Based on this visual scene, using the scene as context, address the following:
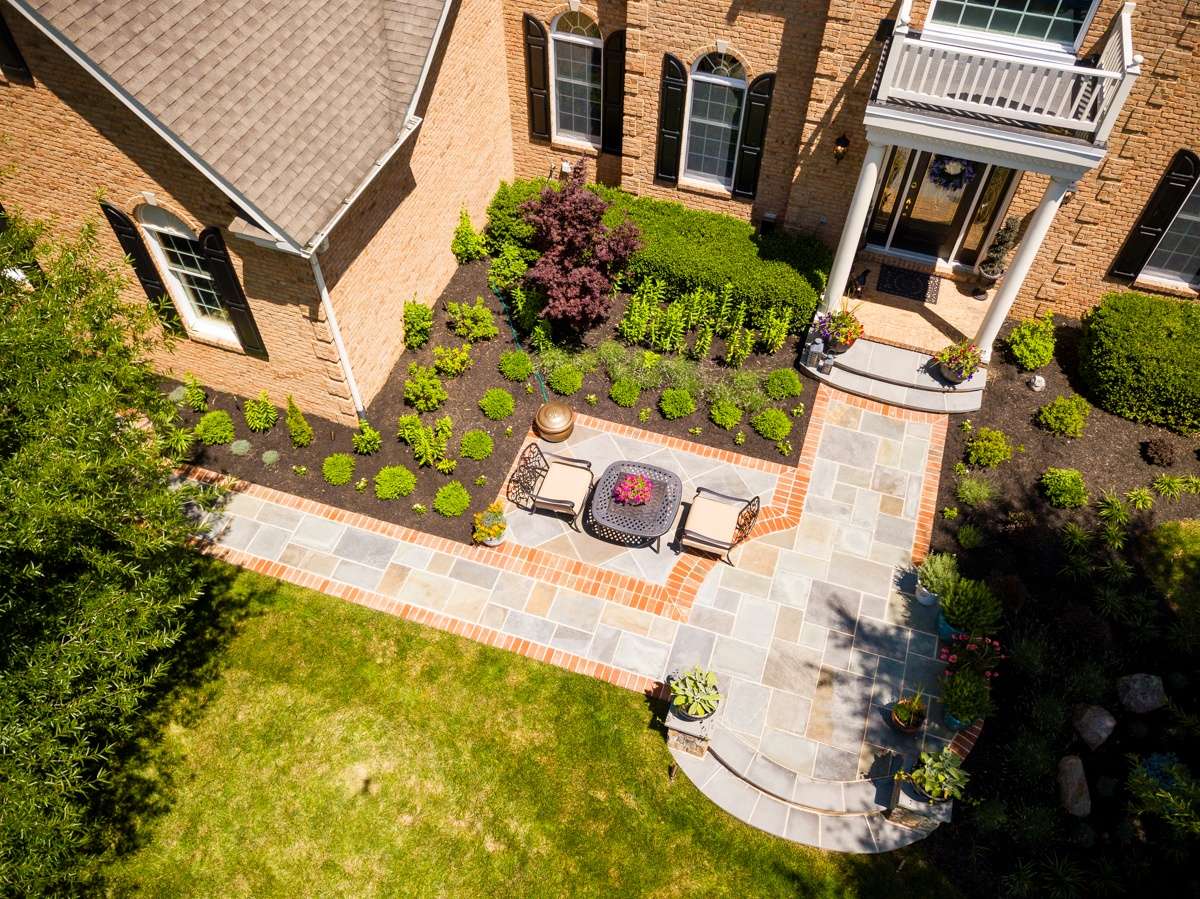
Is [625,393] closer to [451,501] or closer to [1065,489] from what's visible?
[451,501]

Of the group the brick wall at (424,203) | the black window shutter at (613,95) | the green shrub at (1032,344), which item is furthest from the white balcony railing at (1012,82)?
the brick wall at (424,203)

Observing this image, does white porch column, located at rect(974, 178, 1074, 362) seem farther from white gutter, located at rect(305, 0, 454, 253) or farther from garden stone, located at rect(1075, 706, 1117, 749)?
white gutter, located at rect(305, 0, 454, 253)

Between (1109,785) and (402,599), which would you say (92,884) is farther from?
(1109,785)

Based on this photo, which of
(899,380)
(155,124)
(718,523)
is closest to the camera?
(155,124)

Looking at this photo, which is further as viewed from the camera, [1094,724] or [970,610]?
[970,610]

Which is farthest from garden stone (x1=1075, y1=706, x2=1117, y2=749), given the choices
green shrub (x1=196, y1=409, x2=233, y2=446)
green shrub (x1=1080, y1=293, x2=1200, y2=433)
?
green shrub (x1=196, y1=409, x2=233, y2=446)

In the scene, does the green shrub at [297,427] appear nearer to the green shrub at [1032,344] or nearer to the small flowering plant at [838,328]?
the small flowering plant at [838,328]

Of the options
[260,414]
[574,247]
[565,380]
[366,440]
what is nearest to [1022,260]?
[574,247]

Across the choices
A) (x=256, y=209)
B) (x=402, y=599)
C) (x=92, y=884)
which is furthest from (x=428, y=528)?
(x=92, y=884)
